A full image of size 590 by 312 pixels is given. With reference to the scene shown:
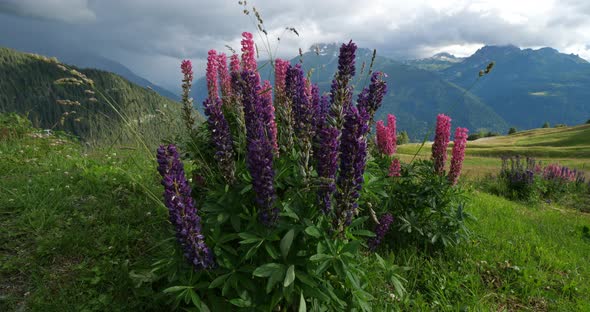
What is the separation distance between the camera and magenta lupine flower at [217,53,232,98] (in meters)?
5.50

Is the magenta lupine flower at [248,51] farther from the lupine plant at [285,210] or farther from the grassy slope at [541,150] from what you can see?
the grassy slope at [541,150]

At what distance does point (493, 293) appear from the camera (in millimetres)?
4871

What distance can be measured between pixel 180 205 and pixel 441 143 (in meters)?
5.29

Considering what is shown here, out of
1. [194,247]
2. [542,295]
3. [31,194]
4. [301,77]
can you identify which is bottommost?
[542,295]

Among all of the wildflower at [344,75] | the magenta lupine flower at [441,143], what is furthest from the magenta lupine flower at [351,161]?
the magenta lupine flower at [441,143]

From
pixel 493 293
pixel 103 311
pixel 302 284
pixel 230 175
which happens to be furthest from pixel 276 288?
pixel 493 293

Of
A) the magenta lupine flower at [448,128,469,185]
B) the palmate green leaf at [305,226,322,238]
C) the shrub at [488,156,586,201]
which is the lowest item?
the shrub at [488,156,586,201]

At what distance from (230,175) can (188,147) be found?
1457 mm

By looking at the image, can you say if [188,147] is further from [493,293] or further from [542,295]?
[542,295]

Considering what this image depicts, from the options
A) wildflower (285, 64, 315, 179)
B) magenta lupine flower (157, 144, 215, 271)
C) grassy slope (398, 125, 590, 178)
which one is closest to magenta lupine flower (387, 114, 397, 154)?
wildflower (285, 64, 315, 179)

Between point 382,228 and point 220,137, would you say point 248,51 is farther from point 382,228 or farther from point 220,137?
point 382,228

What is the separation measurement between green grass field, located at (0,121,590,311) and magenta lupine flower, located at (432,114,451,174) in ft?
4.47

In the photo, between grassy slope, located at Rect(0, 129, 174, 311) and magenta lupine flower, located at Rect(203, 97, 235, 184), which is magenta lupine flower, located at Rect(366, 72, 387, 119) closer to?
magenta lupine flower, located at Rect(203, 97, 235, 184)

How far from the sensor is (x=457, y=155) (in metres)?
6.87
